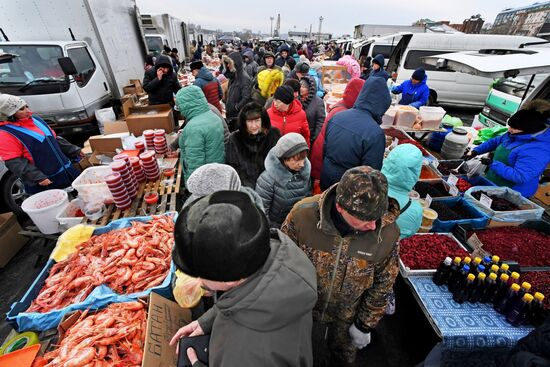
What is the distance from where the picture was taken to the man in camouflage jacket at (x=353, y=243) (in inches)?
60.8

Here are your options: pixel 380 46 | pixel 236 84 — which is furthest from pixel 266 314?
pixel 380 46

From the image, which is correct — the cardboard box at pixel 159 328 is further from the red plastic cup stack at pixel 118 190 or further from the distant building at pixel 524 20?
the distant building at pixel 524 20

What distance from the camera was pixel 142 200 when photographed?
3.80m

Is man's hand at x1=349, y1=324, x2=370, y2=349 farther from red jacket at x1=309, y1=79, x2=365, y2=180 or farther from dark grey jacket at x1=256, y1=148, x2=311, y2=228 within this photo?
red jacket at x1=309, y1=79, x2=365, y2=180

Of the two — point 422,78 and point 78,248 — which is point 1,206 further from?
point 422,78

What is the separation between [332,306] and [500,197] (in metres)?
3.40

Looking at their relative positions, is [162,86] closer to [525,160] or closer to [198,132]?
[198,132]

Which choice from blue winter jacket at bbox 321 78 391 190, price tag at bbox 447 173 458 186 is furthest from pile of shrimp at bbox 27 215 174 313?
price tag at bbox 447 173 458 186

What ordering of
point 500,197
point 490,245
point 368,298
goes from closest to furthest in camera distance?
1. point 368,298
2. point 490,245
3. point 500,197

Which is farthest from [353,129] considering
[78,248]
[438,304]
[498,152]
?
[78,248]

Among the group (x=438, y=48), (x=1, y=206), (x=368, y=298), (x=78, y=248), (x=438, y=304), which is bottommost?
(x=1, y=206)

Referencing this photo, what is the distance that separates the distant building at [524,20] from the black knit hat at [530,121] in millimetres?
27567

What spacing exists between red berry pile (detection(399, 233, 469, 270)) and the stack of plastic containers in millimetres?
4341

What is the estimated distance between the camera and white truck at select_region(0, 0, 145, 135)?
5.55 metres
